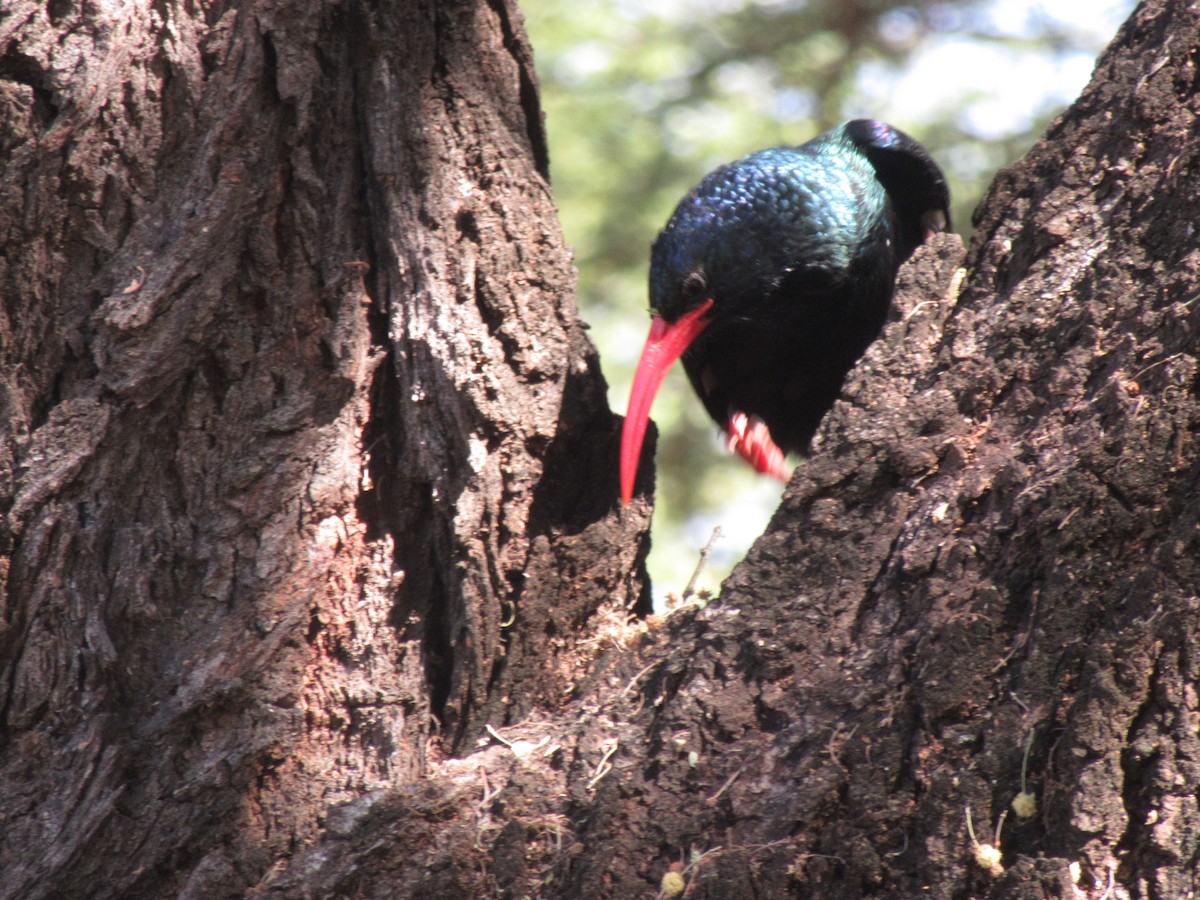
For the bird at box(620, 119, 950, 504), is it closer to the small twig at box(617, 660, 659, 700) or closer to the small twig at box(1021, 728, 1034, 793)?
the small twig at box(617, 660, 659, 700)

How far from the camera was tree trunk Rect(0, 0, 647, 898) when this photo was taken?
1799 mm

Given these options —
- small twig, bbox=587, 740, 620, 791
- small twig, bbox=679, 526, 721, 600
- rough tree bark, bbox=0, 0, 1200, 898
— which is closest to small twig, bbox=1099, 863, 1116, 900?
rough tree bark, bbox=0, 0, 1200, 898

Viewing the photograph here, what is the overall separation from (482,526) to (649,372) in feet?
3.70

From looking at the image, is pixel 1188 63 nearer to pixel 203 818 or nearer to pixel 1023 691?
pixel 1023 691

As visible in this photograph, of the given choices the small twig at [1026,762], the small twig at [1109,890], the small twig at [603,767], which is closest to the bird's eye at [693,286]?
the small twig at [603,767]

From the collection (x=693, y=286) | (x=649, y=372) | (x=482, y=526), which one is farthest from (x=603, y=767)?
(x=693, y=286)

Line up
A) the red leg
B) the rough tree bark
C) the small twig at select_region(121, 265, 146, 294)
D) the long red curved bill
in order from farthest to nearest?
the red leg
the long red curved bill
the small twig at select_region(121, 265, 146, 294)
the rough tree bark

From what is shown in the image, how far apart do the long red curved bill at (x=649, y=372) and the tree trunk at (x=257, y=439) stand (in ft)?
0.37

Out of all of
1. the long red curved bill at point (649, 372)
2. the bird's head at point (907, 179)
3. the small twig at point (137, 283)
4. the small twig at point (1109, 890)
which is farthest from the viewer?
the bird's head at point (907, 179)

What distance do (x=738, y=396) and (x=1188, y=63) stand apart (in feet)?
6.10

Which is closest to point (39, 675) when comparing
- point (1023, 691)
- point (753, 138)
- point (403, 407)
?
point (403, 407)

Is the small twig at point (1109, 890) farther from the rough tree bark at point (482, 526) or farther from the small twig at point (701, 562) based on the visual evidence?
the small twig at point (701, 562)

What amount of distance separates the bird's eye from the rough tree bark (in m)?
1.11

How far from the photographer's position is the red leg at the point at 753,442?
3.63 metres
